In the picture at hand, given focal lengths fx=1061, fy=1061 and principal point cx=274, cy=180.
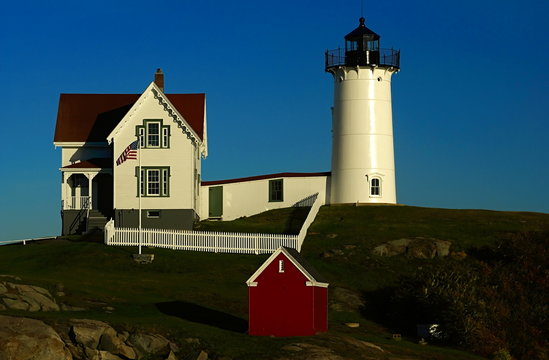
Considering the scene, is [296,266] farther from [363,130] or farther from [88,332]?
[363,130]

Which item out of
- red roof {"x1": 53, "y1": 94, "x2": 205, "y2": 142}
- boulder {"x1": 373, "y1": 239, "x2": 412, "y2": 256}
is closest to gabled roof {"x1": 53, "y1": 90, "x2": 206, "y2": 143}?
red roof {"x1": 53, "y1": 94, "x2": 205, "y2": 142}

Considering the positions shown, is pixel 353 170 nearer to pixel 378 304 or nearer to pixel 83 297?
pixel 378 304

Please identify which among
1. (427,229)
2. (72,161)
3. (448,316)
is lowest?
(448,316)

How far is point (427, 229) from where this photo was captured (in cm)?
5822

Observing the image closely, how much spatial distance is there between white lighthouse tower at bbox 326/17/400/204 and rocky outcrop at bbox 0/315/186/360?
34.7 m

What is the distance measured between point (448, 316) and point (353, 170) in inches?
1066

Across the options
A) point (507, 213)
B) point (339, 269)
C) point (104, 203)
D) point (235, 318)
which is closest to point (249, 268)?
point (339, 269)

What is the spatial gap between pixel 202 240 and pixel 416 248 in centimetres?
1099

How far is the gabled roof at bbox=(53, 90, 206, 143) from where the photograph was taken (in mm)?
63781

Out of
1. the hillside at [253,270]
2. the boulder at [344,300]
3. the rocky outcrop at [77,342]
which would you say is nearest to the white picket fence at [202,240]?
the hillside at [253,270]

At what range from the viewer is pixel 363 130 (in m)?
68.2

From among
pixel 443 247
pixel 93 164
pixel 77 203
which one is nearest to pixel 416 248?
pixel 443 247

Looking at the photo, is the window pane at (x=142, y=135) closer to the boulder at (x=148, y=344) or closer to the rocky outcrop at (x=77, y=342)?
the rocky outcrop at (x=77, y=342)

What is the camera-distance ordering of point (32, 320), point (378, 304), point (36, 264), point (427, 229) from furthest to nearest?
point (427, 229), point (36, 264), point (378, 304), point (32, 320)
